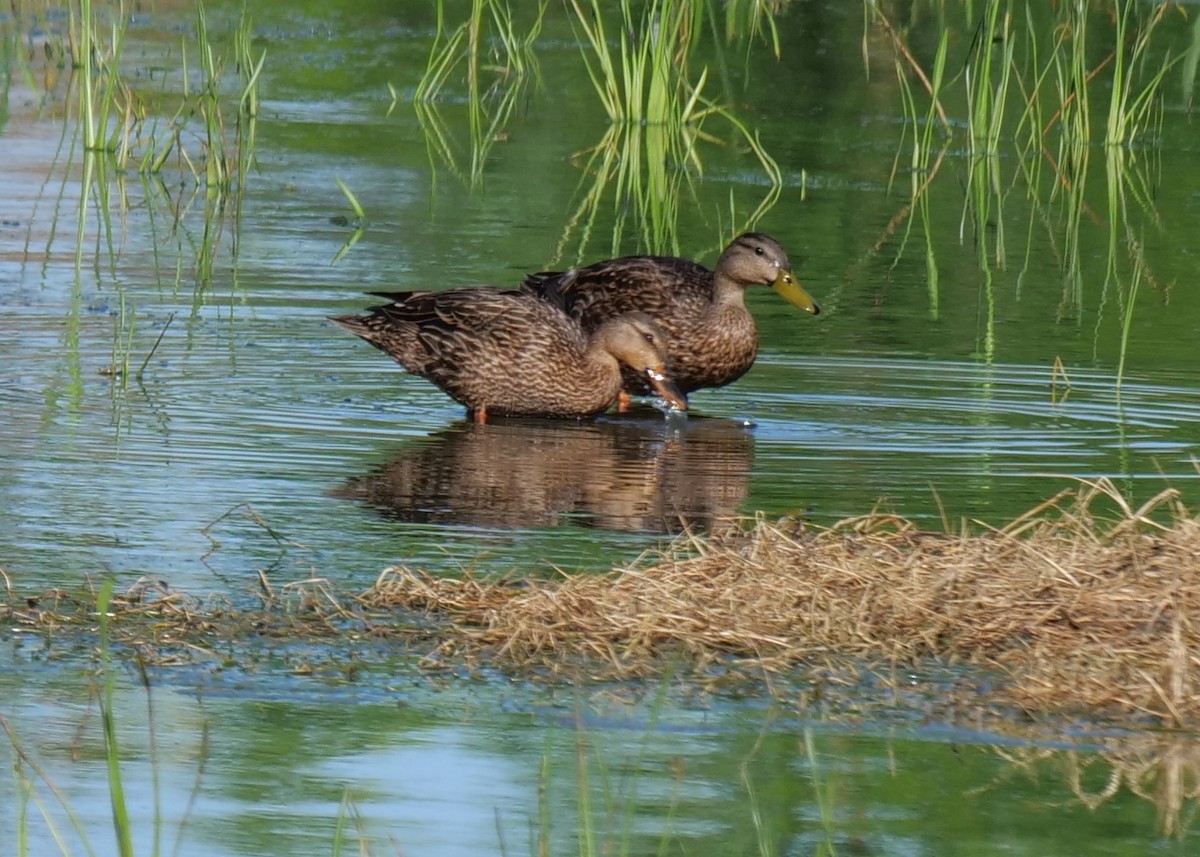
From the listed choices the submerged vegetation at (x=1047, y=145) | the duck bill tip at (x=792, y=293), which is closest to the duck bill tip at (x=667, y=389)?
the duck bill tip at (x=792, y=293)

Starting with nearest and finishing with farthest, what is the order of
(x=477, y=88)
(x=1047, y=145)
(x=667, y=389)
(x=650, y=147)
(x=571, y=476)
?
(x=571, y=476)
(x=667, y=389)
(x=650, y=147)
(x=1047, y=145)
(x=477, y=88)

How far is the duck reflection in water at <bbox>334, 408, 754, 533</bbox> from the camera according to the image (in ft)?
23.6

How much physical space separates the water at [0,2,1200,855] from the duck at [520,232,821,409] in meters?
0.23

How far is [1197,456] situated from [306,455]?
310cm

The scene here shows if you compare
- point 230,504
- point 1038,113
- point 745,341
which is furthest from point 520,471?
point 1038,113

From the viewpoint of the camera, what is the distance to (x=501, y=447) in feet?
28.2

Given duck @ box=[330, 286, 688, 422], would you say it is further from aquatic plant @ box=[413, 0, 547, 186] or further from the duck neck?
aquatic plant @ box=[413, 0, 547, 186]

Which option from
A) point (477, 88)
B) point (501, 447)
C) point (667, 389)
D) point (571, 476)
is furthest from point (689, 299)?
point (477, 88)

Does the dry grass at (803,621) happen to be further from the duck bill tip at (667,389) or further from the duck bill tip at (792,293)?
the duck bill tip at (792,293)

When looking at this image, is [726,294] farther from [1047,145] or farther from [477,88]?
[477,88]

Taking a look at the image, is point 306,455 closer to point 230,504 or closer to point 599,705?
point 230,504

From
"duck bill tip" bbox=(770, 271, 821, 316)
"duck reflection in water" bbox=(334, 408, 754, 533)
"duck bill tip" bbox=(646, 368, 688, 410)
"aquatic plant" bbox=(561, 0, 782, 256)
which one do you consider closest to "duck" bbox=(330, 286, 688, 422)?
"duck bill tip" bbox=(646, 368, 688, 410)

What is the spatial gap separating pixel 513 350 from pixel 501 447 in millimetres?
775

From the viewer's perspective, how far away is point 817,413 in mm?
9117
